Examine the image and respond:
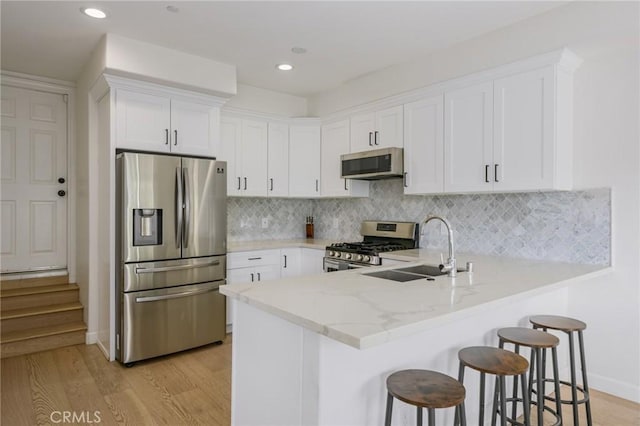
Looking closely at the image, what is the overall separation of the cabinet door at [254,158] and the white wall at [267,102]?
0.76 feet

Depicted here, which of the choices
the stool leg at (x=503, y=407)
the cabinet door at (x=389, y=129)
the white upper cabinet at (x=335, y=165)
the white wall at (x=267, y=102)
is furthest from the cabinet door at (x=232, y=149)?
the stool leg at (x=503, y=407)

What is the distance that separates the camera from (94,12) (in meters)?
2.71

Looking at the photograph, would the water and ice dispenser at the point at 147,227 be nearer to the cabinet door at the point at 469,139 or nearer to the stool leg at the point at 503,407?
the cabinet door at the point at 469,139

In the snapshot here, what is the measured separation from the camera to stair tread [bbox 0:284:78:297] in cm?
365

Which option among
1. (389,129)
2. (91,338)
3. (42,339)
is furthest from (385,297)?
(42,339)

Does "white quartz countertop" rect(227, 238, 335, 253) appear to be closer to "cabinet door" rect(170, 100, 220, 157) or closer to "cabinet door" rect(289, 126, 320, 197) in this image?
"cabinet door" rect(289, 126, 320, 197)

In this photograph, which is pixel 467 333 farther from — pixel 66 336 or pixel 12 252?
pixel 12 252

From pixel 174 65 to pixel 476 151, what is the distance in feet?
8.63

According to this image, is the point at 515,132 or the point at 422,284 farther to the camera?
the point at 515,132

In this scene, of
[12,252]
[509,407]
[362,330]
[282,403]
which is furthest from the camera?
[12,252]

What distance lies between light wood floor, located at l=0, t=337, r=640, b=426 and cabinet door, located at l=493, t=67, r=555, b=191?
1.57 meters

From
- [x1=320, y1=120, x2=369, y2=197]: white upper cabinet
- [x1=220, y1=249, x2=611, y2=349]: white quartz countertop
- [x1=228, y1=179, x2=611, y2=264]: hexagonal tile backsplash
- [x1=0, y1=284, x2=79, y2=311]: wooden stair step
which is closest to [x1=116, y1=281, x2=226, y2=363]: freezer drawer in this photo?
[x1=228, y1=179, x2=611, y2=264]: hexagonal tile backsplash

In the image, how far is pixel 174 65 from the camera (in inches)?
132

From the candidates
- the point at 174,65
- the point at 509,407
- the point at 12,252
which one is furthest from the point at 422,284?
the point at 12,252
